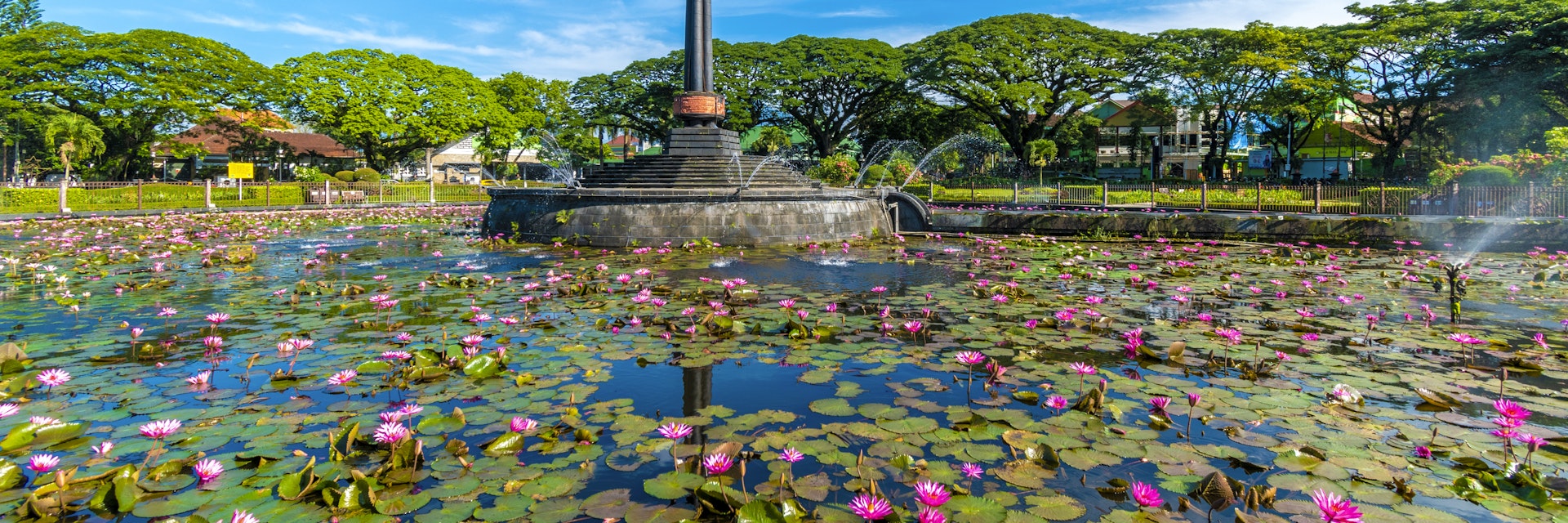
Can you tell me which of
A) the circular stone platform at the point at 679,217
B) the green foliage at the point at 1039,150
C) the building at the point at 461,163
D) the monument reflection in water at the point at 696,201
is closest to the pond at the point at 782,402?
the circular stone platform at the point at 679,217

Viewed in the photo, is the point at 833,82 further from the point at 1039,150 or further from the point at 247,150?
the point at 247,150

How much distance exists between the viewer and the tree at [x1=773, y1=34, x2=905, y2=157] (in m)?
46.4

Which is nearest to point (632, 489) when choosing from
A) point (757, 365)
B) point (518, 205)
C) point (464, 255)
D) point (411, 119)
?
point (757, 365)

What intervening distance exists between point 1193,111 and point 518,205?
37367 mm

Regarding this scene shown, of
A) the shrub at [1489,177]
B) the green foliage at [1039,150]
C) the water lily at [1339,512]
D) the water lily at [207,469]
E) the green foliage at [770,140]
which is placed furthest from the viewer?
the green foliage at [770,140]

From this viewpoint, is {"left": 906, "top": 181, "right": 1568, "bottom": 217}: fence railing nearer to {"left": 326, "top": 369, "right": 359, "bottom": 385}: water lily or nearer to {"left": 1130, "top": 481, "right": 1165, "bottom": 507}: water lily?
Answer: {"left": 1130, "top": 481, "right": 1165, "bottom": 507}: water lily

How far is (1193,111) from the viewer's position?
40656 mm

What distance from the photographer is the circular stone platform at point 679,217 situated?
13.0 m

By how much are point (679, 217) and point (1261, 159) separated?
154ft

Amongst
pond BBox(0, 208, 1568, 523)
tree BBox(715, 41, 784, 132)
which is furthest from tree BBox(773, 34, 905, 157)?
pond BBox(0, 208, 1568, 523)

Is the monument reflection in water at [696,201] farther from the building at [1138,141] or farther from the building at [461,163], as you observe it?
the building at [461,163]

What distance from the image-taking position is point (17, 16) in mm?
45031

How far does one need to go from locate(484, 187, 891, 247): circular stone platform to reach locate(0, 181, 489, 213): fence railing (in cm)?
1714

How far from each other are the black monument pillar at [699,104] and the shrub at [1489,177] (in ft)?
56.0
